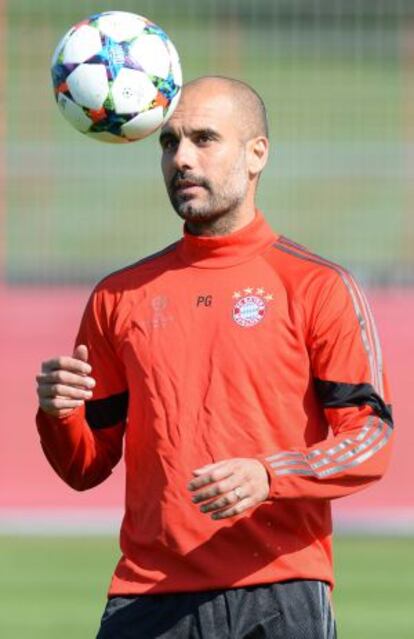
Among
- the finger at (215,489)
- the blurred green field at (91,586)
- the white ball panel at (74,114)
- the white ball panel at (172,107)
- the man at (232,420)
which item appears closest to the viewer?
the finger at (215,489)

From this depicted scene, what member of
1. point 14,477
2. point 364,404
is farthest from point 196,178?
point 14,477

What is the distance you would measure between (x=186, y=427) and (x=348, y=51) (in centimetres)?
1155

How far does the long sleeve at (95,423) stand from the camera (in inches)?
199

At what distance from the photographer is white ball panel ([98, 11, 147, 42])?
525cm

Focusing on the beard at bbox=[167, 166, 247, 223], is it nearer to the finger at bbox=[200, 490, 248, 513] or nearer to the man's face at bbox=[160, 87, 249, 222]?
the man's face at bbox=[160, 87, 249, 222]

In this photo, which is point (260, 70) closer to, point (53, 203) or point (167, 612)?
point (53, 203)

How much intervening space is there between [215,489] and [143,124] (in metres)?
1.26

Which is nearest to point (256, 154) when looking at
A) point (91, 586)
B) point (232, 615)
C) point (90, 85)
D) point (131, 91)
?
point (131, 91)

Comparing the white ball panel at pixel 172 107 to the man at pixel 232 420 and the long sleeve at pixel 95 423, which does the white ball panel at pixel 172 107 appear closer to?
the man at pixel 232 420

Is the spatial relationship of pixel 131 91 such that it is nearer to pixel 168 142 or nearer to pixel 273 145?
pixel 168 142

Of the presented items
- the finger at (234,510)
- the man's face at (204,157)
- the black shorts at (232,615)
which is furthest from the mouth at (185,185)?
the black shorts at (232,615)

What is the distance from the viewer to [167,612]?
477 cm

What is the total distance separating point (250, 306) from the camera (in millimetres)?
4914

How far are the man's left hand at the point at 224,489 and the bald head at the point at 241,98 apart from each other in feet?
3.87
